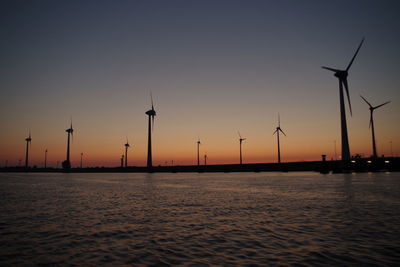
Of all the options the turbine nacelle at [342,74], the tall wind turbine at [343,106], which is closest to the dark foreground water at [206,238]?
the tall wind turbine at [343,106]

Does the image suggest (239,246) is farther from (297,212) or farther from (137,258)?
(297,212)

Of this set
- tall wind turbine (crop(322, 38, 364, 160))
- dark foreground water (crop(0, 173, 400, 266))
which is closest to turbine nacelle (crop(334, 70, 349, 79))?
tall wind turbine (crop(322, 38, 364, 160))

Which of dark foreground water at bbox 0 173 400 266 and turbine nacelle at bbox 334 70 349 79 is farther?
turbine nacelle at bbox 334 70 349 79

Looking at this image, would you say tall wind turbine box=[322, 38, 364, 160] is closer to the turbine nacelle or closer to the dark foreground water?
the turbine nacelle

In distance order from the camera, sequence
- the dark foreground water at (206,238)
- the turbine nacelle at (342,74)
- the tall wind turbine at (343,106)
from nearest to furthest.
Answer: the dark foreground water at (206,238) < the tall wind turbine at (343,106) < the turbine nacelle at (342,74)

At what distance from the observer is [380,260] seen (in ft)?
32.0

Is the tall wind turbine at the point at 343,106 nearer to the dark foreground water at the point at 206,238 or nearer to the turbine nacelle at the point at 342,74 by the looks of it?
the turbine nacelle at the point at 342,74

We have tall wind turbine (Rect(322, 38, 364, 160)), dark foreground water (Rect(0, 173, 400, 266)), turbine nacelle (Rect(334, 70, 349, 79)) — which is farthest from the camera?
turbine nacelle (Rect(334, 70, 349, 79))

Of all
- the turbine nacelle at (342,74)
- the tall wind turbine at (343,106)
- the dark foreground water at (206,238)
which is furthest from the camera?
the turbine nacelle at (342,74)

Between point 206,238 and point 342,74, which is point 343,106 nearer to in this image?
point 342,74

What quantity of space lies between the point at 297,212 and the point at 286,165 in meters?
165

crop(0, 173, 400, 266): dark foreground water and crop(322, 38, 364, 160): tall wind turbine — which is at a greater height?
crop(322, 38, 364, 160): tall wind turbine

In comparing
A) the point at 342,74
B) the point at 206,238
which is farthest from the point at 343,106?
the point at 206,238

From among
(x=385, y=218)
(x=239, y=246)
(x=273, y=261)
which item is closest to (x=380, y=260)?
(x=273, y=261)
